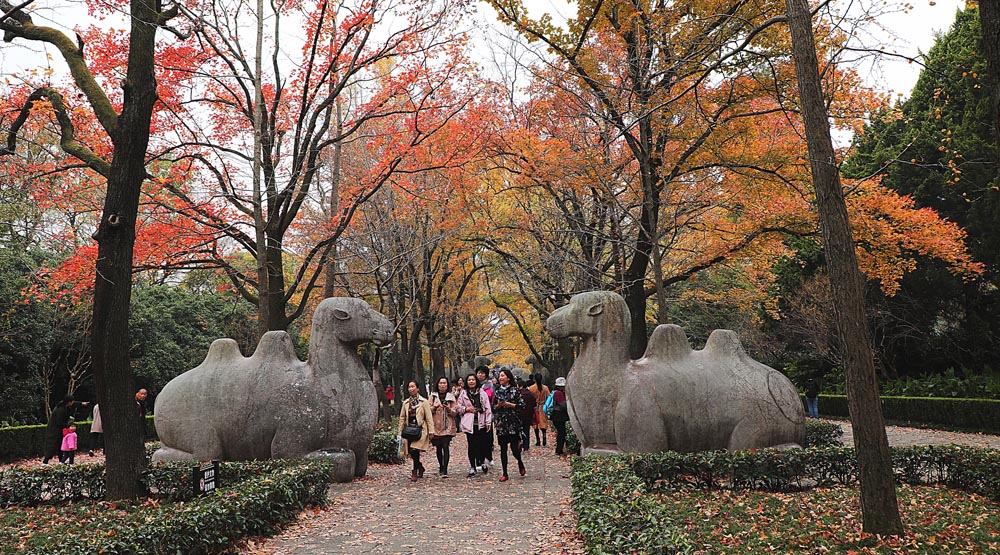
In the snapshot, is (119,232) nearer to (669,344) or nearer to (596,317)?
(596,317)

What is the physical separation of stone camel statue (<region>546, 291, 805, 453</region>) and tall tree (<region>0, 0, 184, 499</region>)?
617cm

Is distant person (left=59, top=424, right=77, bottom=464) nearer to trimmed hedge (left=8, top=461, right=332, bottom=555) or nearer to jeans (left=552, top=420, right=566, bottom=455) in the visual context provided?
trimmed hedge (left=8, top=461, right=332, bottom=555)

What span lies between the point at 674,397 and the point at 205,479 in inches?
249

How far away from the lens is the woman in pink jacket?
10.8 meters

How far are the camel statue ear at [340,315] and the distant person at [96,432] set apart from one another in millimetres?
5021

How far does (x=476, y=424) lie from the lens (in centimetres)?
1084

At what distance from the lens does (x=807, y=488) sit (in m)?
9.00

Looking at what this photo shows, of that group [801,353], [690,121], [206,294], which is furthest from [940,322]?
[206,294]

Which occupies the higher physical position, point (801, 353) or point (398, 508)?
point (801, 353)

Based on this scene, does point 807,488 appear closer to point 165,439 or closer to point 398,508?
point 398,508

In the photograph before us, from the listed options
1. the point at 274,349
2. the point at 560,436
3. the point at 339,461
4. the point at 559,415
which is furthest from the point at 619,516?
the point at 560,436

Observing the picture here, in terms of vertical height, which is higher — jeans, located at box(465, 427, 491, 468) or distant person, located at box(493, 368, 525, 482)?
distant person, located at box(493, 368, 525, 482)

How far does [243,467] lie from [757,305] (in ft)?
81.9

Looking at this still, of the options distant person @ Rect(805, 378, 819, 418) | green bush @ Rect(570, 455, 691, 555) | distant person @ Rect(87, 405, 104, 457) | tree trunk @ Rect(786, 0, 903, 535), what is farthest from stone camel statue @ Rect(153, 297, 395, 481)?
distant person @ Rect(805, 378, 819, 418)
